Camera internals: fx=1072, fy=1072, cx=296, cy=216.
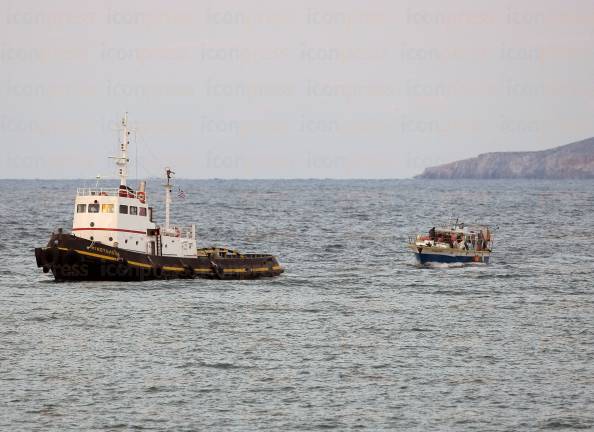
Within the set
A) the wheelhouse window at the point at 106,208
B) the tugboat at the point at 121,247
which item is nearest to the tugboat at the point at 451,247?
the tugboat at the point at 121,247

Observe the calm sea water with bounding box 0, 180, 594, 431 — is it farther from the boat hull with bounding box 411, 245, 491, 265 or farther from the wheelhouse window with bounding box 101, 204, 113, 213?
the wheelhouse window with bounding box 101, 204, 113, 213

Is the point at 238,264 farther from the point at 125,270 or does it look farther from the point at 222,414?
the point at 222,414

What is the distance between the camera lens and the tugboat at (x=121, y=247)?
62094 mm

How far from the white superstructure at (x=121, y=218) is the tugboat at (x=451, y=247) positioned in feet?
71.4

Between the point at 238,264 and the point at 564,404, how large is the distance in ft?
118

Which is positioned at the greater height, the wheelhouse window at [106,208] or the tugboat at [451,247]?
the wheelhouse window at [106,208]

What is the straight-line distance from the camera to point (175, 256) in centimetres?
6631

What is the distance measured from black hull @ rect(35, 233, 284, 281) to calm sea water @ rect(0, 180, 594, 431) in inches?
36.8

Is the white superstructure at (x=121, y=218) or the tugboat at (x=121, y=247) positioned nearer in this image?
the tugboat at (x=121, y=247)

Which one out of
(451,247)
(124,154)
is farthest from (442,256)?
(124,154)

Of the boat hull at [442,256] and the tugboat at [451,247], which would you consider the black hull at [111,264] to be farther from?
the tugboat at [451,247]

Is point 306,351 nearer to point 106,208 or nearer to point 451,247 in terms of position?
point 106,208

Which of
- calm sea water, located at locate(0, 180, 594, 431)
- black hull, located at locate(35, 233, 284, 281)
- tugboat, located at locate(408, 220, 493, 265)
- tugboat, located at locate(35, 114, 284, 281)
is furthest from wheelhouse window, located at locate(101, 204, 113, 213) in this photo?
tugboat, located at locate(408, 220, 493, 265)

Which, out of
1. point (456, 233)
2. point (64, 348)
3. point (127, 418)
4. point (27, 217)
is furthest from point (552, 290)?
point (27, 217)
